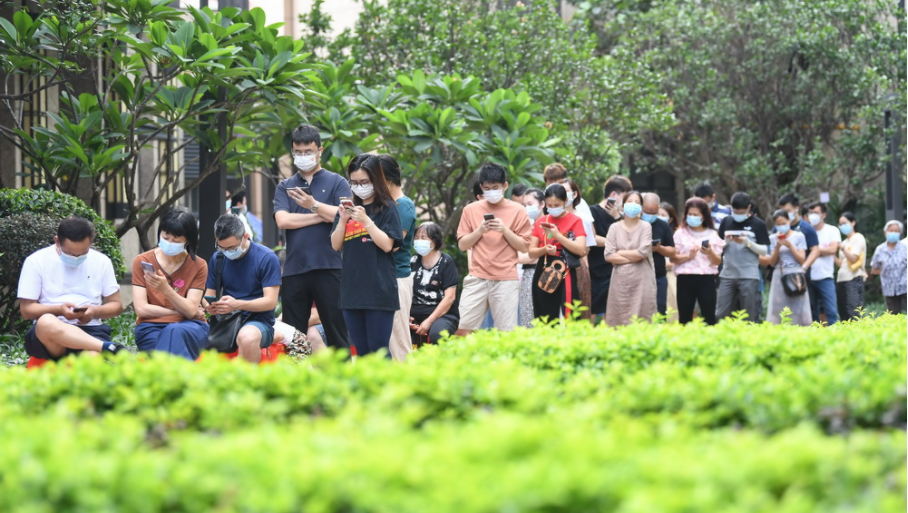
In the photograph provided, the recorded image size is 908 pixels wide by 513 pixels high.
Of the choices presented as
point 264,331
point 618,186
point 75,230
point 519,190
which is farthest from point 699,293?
point 75,230

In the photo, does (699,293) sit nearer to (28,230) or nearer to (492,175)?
(492,175)

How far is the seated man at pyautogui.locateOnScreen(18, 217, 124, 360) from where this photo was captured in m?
7.71

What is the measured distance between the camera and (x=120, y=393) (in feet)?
14.2

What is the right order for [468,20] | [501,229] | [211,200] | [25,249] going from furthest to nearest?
[468,20] → [211,200] → [25,249] → [501,229]

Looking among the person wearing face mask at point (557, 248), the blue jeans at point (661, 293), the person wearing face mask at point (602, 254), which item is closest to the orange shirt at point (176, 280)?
the person wearing face mask at point (557, 248)

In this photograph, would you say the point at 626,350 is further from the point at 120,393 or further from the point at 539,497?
the point at 539,497

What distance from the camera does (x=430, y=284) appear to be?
10172mm

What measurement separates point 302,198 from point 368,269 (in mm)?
934

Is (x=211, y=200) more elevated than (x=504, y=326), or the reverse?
(x=211, y=200)

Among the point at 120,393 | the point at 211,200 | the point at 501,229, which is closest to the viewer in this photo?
the point at 120,393

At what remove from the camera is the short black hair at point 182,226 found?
25.9ft

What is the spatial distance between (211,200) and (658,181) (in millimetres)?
21563

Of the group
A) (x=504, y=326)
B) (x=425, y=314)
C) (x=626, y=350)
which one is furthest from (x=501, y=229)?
(x=626, y=350)

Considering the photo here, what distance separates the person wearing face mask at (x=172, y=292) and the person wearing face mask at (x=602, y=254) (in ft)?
13.8
